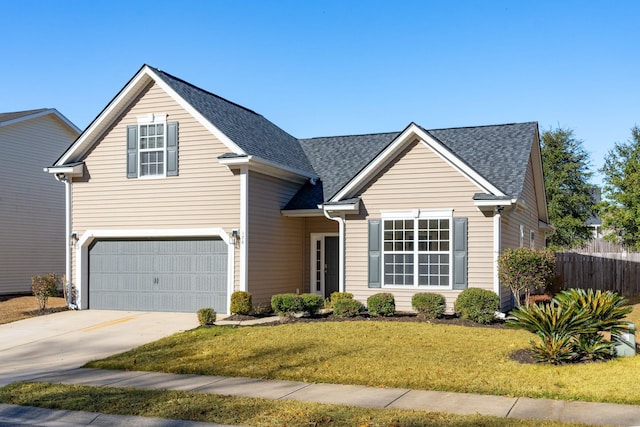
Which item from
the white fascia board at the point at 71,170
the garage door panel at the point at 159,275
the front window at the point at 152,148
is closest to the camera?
the garage door panel at the point at 159,275

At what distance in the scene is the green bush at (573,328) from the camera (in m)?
11.0

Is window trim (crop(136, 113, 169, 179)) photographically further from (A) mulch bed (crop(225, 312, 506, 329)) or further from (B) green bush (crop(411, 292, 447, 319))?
(B) green bush (crop(411, 292, 447, 319))

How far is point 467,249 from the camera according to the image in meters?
17.5

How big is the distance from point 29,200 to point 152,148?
9.81m

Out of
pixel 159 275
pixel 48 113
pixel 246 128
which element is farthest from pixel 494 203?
pixel 48 113

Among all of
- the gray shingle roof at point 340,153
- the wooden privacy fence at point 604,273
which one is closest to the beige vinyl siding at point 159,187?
the gray shingle roof at point 340,153

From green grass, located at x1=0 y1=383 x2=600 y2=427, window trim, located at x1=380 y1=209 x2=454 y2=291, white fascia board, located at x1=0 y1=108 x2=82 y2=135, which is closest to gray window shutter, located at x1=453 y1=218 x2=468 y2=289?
window trim, located at x1=380 y1=209 x2=454 y2=291

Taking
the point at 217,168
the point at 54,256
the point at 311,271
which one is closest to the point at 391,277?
the point at 311,271

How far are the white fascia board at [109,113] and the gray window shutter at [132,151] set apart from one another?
697 millimetres

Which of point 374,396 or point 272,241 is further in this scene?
point 272,241

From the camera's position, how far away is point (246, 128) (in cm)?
2123

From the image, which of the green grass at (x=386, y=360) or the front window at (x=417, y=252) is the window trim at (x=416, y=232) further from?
the green grass at (x=386, y=360)

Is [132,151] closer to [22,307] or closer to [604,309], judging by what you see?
[22,307]

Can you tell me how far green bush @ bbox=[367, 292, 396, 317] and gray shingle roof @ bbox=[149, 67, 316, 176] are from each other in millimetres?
5378
